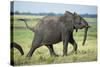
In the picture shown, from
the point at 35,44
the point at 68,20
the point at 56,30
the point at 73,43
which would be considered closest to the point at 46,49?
the point at 35,44

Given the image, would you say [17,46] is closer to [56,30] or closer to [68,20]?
[56,30]

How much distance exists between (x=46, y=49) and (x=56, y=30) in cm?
28

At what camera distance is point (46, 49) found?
2320 mm

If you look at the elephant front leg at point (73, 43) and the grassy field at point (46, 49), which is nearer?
the grassy field at point (46, 49)

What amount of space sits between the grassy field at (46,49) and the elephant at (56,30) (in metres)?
0.05

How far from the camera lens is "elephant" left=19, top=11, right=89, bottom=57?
90.7 inches

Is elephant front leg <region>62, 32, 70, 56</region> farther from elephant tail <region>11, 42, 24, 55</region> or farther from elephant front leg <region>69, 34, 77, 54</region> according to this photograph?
elephant tail <region>11, 42, 24, 55</region>

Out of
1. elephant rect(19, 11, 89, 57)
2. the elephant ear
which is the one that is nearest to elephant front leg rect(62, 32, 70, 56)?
elephant rect(19, 11, 89, 57)

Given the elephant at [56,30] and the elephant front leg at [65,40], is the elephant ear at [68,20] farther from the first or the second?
the elephant front leg at [65,40]

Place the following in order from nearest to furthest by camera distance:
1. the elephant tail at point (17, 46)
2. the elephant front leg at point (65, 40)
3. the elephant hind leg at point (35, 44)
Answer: the elephant tail at point (17, 46) < the elephant hind leg at point (35, 44) < the elephant front leg at point (65, 40)

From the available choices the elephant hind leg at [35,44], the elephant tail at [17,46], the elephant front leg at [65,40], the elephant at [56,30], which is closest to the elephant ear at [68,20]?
the elephant at [56,30]

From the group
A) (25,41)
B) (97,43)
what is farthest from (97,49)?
(25,41)

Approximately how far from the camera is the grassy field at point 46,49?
2176 mm
